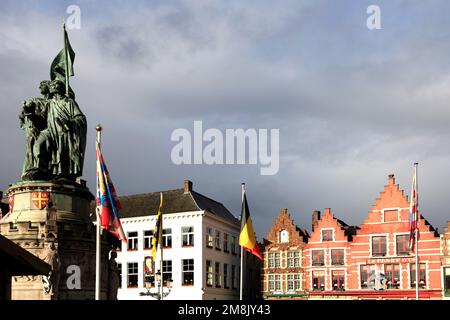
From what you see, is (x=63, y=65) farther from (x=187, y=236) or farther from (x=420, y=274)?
(x=420, y=274)

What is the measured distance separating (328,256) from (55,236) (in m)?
37.8

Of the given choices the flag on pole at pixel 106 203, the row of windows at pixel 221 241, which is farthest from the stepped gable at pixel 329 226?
the flag on pole at pixel 106 203

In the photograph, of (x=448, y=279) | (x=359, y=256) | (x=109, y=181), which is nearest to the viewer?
(x=109, y=181)

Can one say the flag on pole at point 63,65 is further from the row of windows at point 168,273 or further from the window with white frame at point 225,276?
the window with white frame at point 225,276

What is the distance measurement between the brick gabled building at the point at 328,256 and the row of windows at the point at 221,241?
23.1 ft

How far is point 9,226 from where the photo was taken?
24.0 meters

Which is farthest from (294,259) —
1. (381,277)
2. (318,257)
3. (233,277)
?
(381,277)

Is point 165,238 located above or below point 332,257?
above

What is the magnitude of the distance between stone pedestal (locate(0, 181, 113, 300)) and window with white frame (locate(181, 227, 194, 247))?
3072 centimetres

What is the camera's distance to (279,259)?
60.5 metres

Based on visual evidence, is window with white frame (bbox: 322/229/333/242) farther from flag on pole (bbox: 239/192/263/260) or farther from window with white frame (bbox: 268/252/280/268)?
flag on pole (bbox: 239/192/263/260)
